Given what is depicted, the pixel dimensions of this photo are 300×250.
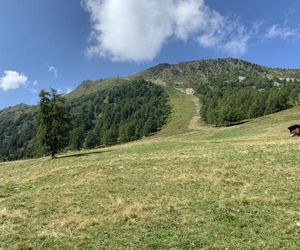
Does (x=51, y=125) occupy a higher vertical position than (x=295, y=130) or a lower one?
higher

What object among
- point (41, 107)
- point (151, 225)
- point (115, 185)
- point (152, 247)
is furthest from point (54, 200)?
point (41, 107)

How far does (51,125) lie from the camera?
59656mm

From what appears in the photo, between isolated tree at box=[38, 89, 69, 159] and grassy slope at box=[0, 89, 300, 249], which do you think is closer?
grassy slope at box=[0, 89, 300, 249]

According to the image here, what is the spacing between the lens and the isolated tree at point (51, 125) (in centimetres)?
5941

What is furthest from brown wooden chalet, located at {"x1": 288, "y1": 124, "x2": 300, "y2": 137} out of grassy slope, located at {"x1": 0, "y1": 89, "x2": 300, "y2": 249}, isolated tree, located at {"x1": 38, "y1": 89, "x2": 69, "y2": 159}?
isolated tree, located at {"x1": 38, "y1": 89, "x2": 69, "y2": 159}

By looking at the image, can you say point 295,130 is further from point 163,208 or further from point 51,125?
point 163,208

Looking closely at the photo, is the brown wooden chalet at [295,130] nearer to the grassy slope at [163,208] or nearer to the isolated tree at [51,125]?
the grassy slope at [163,208]

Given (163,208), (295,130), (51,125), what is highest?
(51,125)

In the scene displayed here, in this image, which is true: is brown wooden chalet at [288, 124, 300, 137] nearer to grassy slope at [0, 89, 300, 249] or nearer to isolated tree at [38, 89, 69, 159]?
grassy slope at [0, 89, 300, 249]

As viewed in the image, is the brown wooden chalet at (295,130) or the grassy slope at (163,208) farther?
the brown wooden chalet at (295,130)

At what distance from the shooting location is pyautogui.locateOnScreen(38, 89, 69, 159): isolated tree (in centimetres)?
5941

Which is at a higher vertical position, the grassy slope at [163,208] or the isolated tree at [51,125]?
the isolated tree at [51,125]

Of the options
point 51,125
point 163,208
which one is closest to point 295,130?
point 51,125

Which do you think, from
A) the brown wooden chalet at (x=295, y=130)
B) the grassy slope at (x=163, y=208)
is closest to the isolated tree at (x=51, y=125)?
the grassy slope at (x=163, y=208)
